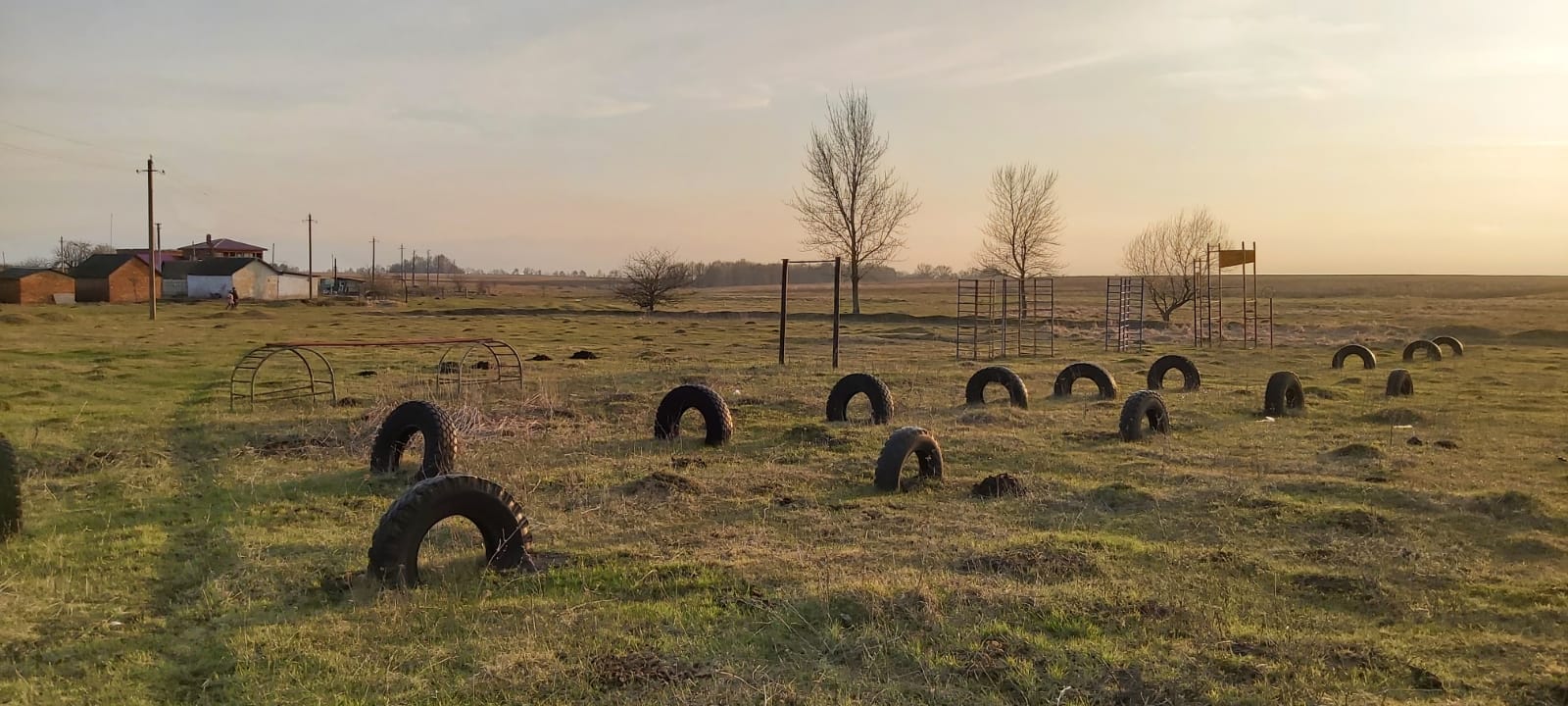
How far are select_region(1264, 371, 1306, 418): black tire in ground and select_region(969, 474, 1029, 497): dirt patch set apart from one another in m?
7.00

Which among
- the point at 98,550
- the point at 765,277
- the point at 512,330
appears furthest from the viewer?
the point at 765,277

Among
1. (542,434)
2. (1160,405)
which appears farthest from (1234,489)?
(542,434)

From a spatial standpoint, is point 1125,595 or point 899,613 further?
point 1125,595

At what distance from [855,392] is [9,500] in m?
8.69

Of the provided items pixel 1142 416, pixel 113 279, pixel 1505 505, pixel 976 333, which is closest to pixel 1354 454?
pixel 1142 416

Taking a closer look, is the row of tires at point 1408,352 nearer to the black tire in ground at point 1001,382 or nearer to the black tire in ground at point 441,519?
the black tire in ground at point 1001,382

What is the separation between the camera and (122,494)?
8188 millimetres

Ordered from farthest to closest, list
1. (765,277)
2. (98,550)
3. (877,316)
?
(765,277), (877,316), (98,550)

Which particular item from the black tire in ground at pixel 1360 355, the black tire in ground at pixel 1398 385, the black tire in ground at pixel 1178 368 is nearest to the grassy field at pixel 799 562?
the black tire in ground at pixel 1398 385

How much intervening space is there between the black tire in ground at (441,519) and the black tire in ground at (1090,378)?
36.7 ft

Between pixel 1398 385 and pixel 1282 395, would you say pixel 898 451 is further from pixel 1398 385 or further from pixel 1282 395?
pixel 1398 385

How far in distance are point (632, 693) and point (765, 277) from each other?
529 ft

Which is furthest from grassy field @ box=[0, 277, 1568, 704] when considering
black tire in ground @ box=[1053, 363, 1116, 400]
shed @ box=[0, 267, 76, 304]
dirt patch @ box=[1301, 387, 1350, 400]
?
shed @ box=[0, 267, 76, 304]

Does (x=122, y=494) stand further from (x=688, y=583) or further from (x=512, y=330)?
(x=512, y=330)
